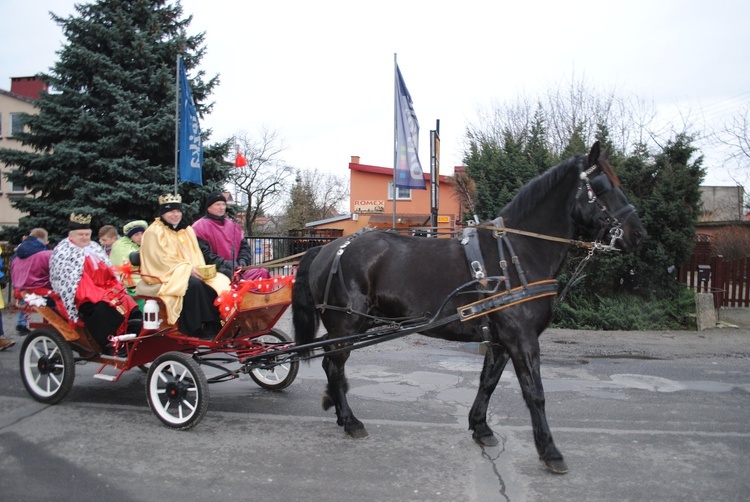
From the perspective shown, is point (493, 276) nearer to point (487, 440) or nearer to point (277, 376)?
point (487, 440)

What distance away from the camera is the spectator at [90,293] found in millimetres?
5941

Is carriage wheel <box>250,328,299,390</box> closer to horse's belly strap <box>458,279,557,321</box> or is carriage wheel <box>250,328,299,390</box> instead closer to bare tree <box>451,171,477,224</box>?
horse's belly strap <box>458,279,557,321</box>

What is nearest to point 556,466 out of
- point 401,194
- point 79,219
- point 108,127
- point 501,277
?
point 501,277

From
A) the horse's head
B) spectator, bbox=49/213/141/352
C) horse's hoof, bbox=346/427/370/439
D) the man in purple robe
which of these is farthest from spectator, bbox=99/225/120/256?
the horse's head

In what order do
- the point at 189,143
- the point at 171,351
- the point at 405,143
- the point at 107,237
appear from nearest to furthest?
1. the point at 171,351
2. the point at 107,237
3. the point at 189,143
4. the point at 405,143

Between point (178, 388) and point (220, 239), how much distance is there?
1.86 meters

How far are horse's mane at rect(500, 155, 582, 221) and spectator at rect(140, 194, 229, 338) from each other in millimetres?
2830

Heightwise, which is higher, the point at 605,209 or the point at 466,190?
the point at 466,190

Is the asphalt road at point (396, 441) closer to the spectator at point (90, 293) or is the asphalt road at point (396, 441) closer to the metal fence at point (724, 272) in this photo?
the spectator at point (90, 293)

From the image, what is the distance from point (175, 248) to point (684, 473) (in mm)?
4804

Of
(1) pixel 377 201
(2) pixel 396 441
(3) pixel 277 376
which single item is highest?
(1) pixel 377 201

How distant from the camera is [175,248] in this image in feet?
19.3

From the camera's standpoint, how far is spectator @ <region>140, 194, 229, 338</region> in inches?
218

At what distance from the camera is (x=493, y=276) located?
15.3 ft
